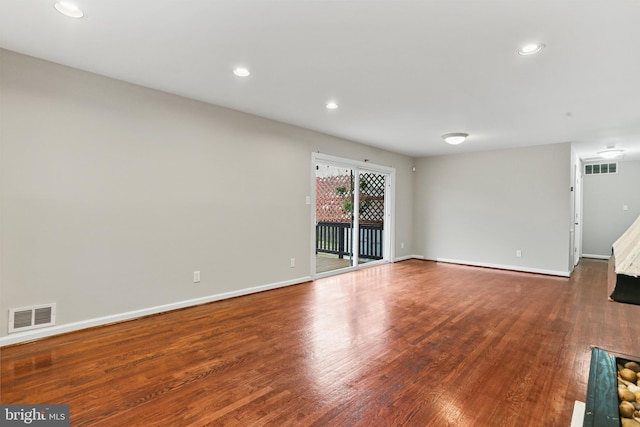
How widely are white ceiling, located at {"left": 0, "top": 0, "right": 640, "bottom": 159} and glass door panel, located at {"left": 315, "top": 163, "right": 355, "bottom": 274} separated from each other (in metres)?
1.67

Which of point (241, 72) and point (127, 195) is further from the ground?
point (241, 72)

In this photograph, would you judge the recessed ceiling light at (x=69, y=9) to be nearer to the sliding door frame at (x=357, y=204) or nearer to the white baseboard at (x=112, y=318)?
the white baseboard at (x=112, y=318)

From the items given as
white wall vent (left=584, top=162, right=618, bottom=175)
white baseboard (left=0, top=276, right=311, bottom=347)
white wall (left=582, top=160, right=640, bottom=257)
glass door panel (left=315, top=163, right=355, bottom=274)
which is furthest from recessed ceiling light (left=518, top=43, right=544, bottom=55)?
white wall vent (left=584, top=162, right=618, bottom=175)

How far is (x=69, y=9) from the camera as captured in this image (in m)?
1.95

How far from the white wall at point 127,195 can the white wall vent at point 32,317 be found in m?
0.05

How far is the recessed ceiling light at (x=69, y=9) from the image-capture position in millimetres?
1901

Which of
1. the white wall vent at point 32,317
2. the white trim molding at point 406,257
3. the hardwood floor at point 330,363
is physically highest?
the white wall vent at point 32,317

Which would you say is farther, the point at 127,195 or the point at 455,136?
the point at 455,136

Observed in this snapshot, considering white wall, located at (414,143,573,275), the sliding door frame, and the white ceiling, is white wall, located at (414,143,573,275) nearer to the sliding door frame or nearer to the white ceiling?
the sliding door frame

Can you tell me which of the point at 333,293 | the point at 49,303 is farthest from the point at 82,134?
the point at 333,293

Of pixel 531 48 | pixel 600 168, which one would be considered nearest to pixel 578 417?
pixel 531 48

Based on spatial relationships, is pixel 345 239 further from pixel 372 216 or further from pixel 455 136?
pixel 455 136

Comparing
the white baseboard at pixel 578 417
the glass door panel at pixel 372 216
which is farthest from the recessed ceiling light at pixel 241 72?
the glass door panel at pixel 372 216

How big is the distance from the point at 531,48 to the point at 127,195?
3.72m
